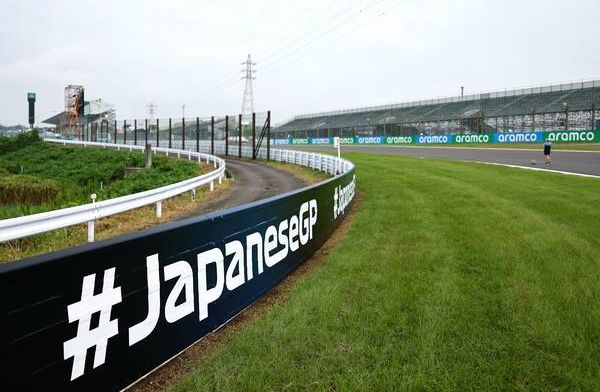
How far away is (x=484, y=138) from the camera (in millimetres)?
50969

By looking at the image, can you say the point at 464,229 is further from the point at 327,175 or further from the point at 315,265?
the point at 327,175

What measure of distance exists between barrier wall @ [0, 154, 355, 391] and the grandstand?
49040 mm

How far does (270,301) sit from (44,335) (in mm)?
3328

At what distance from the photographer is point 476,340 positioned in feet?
14.5

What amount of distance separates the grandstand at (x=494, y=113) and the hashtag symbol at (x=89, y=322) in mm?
50777

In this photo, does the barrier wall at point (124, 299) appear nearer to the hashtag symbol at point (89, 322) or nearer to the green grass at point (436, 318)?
the hashtag symbol at point (89, 322)

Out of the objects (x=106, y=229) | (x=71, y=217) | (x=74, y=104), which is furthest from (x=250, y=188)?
(x=74, y=104)

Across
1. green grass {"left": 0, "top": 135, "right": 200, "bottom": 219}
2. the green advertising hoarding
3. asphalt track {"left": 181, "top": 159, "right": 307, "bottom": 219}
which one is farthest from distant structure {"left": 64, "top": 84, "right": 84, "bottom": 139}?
the green advertising hoarding

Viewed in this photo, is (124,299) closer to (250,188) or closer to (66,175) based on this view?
(250,188)

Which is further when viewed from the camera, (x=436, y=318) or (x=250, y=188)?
(x=250, y=188)

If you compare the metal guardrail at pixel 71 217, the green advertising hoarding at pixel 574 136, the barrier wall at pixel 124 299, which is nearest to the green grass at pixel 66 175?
the metal guardrail at pixel 71 217

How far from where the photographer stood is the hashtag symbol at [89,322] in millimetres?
3078

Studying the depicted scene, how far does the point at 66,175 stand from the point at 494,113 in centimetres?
4888

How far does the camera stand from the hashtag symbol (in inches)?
121
